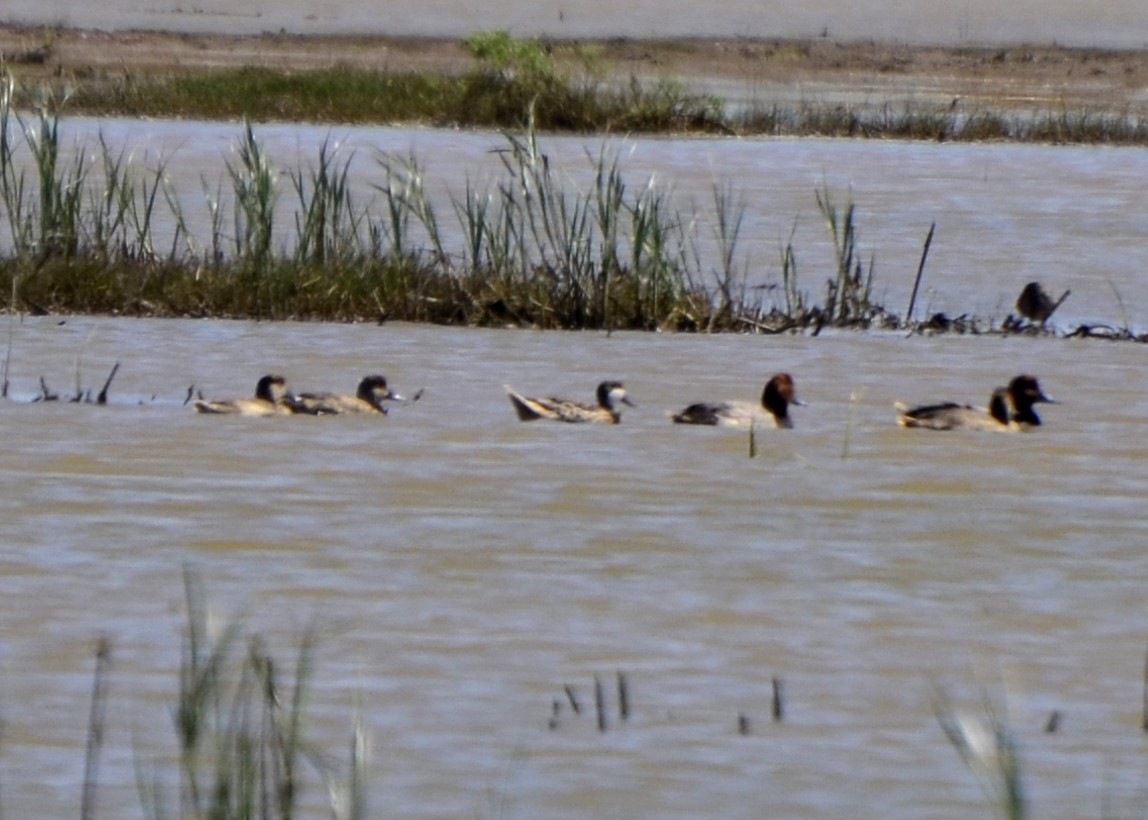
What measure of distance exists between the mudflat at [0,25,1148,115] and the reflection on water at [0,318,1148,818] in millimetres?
25230

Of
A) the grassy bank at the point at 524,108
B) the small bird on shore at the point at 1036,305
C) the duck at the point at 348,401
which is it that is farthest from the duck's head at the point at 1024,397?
the grassy bank at the point at 524,108

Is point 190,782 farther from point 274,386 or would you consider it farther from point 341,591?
point 274,386

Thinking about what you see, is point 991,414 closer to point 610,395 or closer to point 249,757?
point 610,395

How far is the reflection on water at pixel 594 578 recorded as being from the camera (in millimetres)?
5004

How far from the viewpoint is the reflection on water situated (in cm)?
500

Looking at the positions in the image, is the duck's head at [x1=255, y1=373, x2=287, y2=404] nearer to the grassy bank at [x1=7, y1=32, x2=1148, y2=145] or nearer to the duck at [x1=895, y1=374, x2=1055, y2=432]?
the duck at [x1=895, y1=374, x2=1055, y2=432]

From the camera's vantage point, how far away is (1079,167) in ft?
75.4

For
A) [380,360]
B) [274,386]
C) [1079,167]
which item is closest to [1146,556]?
[274,386]

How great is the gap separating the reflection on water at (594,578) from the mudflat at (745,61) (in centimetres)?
2523

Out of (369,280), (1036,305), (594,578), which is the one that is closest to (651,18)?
(1036,305)

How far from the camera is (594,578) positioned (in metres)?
6.71

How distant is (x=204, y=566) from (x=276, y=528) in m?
0.59

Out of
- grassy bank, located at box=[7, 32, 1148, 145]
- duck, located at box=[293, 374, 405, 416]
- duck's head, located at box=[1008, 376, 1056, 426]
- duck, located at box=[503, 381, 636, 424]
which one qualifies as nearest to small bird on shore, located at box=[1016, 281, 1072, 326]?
duck's head, located at box=[1008, 376, 1056, 426]

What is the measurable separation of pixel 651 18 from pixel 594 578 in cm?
4425
